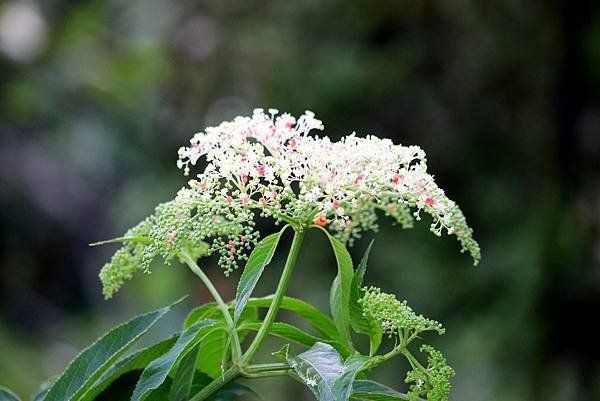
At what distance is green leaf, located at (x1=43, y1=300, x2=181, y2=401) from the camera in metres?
1.07

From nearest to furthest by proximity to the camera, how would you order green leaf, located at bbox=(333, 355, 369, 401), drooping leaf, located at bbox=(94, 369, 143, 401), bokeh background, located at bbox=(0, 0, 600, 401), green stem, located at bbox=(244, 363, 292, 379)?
green leaf, located at bbox=(333, 355, 369, 401), green stem, located at bbox=(244, 363, 292, 379), drooping leaf, located at bbox=(94, 369, 143, 401), bokeh background, located at bbox=(0, 0, 600, 401)

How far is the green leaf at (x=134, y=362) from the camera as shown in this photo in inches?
42.7

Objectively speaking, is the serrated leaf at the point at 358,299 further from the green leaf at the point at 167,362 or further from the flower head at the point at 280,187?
the green leaf at the point at 167,362

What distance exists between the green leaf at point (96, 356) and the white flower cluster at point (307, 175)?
0.65 ft

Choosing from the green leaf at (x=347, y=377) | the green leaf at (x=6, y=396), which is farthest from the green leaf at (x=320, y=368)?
the green leaf at (x=6, y=396)

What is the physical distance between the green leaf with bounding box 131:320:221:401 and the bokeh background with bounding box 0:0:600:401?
3298 mm

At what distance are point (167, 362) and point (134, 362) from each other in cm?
15

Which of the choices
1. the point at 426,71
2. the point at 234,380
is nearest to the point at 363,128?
the point at 426,71

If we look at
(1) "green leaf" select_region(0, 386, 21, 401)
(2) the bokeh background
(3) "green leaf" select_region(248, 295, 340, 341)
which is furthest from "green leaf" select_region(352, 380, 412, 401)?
(2) the bokeh background

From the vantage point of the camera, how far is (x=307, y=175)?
971 millimetres

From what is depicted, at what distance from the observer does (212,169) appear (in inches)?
39.2

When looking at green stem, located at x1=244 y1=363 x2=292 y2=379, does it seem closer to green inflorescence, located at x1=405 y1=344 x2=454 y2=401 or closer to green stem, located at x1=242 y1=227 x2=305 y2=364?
green stem, located at x1=242 y1=227 x2=305 y2=364

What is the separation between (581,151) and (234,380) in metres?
3.64

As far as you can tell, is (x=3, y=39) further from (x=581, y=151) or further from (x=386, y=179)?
(x=386, y=179)
